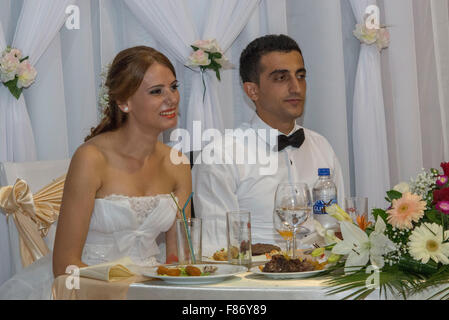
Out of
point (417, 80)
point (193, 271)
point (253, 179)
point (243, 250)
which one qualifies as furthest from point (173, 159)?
point (417, 80)

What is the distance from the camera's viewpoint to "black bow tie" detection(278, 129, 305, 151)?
2791 millimetres

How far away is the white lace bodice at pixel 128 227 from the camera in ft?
7.86

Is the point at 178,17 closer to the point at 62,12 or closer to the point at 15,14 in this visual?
the point at 62,12

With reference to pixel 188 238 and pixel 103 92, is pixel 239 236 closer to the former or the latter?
pixel 188 238

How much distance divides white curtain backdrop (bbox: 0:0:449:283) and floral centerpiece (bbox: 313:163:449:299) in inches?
87.5

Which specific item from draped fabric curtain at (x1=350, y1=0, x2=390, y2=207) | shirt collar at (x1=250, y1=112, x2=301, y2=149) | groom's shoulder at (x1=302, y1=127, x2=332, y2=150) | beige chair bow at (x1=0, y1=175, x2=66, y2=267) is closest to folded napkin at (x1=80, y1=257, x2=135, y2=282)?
beige chair bow at (x1=0, y1=175, x2=66, y2=267)

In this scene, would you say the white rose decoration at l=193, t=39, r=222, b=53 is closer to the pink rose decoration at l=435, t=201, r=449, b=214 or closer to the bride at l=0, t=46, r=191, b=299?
the bride at l=0, t=46, r=191, b=299

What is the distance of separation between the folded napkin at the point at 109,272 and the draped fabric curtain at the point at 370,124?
2343mm

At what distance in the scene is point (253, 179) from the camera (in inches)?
107

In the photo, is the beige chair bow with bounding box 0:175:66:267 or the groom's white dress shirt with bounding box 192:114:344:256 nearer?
the beige chair bow with bounding box 0:175:66:267

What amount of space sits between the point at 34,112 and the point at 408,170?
2.23 m

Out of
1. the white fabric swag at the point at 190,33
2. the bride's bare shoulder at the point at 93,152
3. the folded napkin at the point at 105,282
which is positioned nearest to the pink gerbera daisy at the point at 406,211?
the folded napkin at the point at 105,282

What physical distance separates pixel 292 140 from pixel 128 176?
0.76 metres

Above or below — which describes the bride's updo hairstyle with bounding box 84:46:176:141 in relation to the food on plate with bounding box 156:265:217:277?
above
